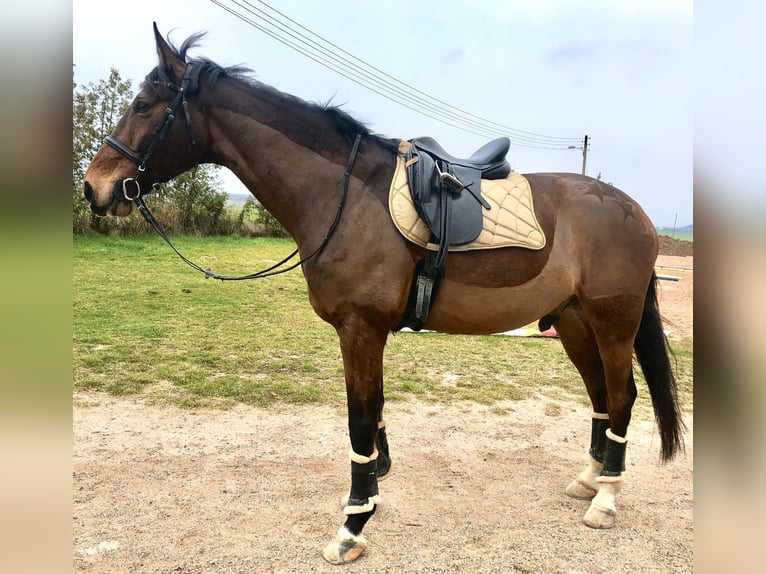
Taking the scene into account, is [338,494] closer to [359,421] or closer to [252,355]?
[359,421]

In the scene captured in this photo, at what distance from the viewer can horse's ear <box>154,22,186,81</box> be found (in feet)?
8.23

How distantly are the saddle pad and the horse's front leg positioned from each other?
0.61 metres

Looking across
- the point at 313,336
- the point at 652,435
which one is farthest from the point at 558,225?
the point at 313,336

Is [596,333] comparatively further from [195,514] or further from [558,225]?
[195,514]

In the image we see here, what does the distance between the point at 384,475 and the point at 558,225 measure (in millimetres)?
2134

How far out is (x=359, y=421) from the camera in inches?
106

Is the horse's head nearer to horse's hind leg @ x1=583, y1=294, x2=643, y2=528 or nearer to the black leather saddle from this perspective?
the black leather saddle

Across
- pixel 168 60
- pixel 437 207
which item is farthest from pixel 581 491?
pixel 168 60

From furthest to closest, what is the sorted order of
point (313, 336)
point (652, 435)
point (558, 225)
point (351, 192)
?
point (313, 336)
point (652, 435)
point (558, 225)
point (351, 192)

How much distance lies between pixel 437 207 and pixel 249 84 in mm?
1301

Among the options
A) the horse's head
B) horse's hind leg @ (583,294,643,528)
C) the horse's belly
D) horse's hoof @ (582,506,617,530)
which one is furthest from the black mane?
horse's hoof @ (582,506,617,530)
